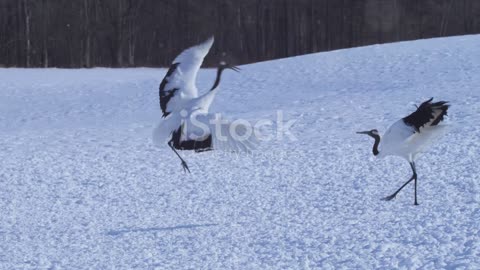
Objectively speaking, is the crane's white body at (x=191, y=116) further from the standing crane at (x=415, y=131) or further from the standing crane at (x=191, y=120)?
the standing crane at (x=415, y=131)

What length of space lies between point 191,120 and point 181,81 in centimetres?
112

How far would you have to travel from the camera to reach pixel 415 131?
7.11 m

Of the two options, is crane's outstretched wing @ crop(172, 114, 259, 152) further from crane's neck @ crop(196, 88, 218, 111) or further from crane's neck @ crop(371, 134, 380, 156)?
crane's neck @ crop(371, 134, 380, 156)

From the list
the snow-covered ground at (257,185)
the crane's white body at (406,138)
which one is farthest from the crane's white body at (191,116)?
the crane's white body at (406,138)

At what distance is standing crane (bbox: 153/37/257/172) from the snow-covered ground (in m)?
0.72

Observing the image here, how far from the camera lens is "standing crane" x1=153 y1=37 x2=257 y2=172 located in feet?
22.5

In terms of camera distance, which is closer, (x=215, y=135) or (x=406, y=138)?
(x=215, y=135)

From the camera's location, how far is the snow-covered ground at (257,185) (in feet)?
20.2

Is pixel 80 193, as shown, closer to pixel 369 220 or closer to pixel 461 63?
pixel 369 220

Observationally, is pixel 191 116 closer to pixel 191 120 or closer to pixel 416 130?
pixel 191 120

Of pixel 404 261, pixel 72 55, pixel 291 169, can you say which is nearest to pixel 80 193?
pixel 291 169

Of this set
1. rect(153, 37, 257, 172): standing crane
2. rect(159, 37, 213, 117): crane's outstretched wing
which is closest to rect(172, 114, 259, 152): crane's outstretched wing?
rect(153, 37, 257, 172): standing crane

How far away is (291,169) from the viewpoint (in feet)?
31.8

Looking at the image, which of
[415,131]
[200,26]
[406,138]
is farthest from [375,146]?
[200,26]
